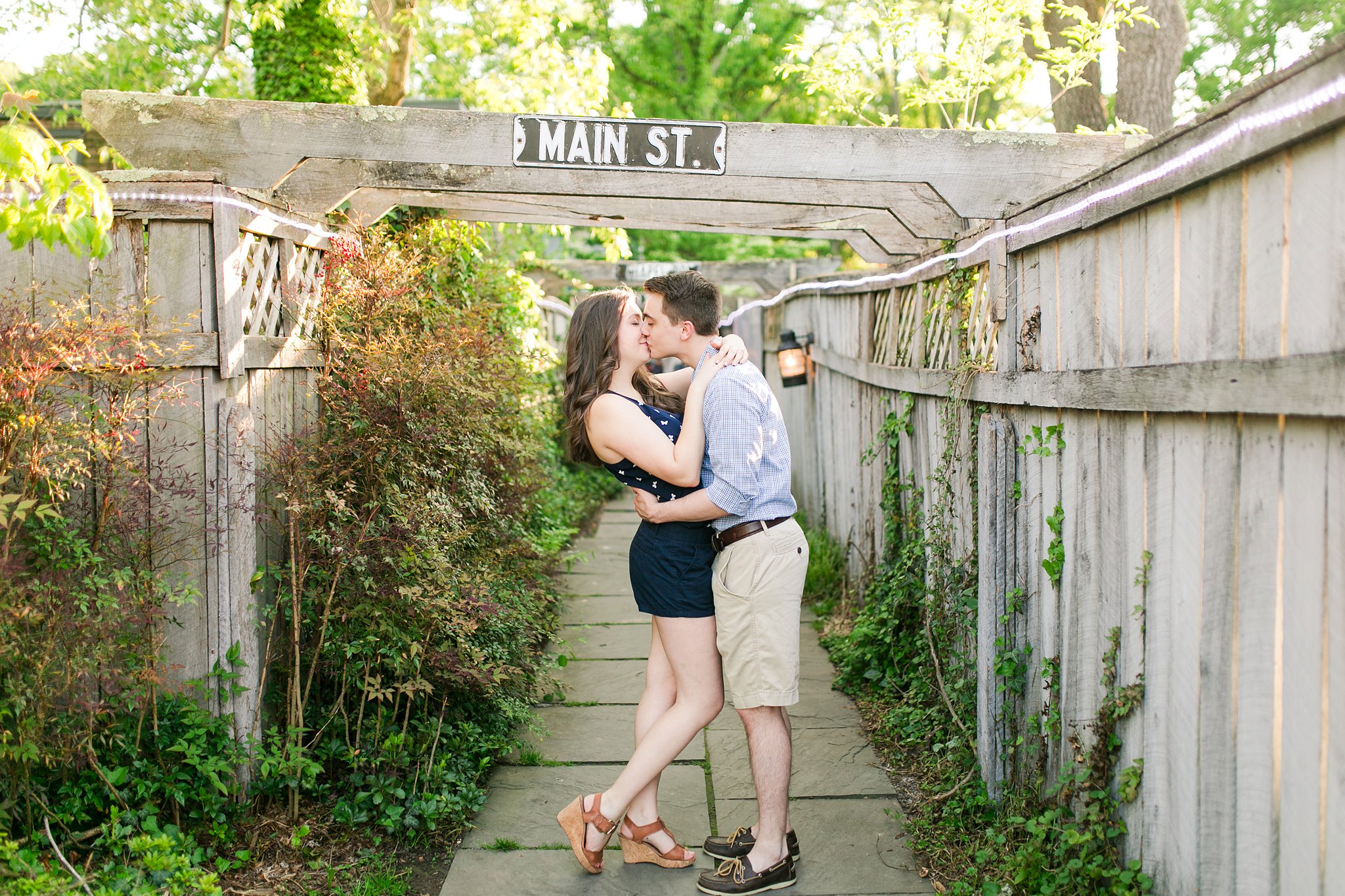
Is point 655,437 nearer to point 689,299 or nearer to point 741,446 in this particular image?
point 741,446

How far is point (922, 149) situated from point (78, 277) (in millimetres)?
3013

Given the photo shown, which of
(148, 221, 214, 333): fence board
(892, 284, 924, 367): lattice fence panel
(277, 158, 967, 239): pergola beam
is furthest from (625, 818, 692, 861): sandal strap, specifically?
(892, 284, 924, 367): lattice fence panel

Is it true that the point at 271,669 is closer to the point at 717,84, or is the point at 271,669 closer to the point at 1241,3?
the point at 717,84

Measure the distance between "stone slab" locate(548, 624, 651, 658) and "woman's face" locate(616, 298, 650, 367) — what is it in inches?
101

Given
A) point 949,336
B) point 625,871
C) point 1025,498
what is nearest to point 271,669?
point 625,871

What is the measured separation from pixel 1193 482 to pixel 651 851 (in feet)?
7.00

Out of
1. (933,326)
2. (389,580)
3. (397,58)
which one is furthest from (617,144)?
(397,58)

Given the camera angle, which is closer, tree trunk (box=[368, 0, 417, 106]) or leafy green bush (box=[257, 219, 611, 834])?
leafy green bush (box=[257, 219, 611, 834])

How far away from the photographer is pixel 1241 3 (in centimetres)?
1978

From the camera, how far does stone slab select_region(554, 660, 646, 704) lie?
16.8ft

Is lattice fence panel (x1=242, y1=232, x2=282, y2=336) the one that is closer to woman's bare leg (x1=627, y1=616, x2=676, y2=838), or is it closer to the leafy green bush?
the leafy green bush

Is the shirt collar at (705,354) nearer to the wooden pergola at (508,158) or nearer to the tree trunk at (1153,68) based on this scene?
the wooden pergola at (508,158)

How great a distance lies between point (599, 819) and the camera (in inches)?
131

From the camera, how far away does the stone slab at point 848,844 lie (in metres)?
3.26
